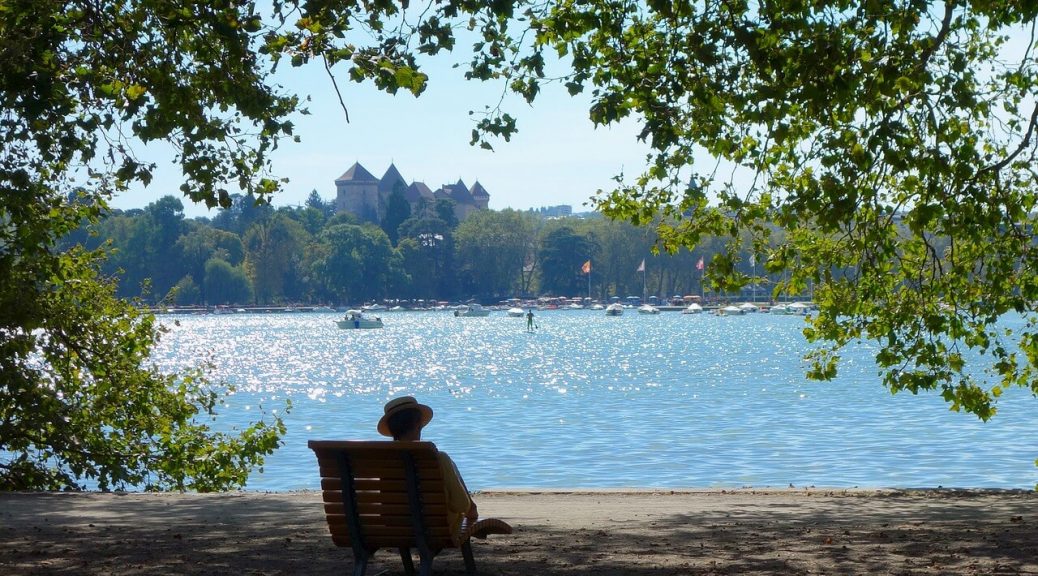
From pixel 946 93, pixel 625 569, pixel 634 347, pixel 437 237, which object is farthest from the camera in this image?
pixel 437 237

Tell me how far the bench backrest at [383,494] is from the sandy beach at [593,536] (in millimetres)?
791

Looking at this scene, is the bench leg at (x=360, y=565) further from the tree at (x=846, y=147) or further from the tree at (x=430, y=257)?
the tree at (x=430, y=257)

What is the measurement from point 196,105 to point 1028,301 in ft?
25.1

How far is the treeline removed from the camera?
180 meters

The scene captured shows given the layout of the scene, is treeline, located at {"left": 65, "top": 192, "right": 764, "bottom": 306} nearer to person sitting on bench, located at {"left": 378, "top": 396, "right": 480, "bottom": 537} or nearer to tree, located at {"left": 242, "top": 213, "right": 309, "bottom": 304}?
tree, located at {"left": 242, "top": 213, "right": 309, "bottom": 304}

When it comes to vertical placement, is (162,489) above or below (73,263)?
below

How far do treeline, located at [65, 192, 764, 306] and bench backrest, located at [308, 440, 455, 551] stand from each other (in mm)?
169502

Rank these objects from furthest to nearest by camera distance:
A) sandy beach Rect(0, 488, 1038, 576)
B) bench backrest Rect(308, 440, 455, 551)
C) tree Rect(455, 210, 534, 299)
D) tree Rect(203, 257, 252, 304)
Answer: tree Rect(455, 210, 534, 299) → tree Rect(203, 257, 252, 304) → sandy beach Rect(0, 488, 1038, 576) → bench backrest Rect(308, 440, 455, 551)

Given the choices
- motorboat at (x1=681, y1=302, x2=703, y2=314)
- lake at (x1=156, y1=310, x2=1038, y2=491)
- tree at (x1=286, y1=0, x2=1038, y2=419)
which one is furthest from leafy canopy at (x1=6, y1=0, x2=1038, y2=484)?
motorboat at (x1=681, y1=302, x2=703, y2=314)

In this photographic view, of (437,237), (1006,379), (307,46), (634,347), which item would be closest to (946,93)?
(1006,379)

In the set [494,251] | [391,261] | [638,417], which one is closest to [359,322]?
[494,251]

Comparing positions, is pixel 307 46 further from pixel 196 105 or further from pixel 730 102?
pixel 730 102

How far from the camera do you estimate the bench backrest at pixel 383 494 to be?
23.0 feet

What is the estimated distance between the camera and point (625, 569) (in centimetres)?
798
